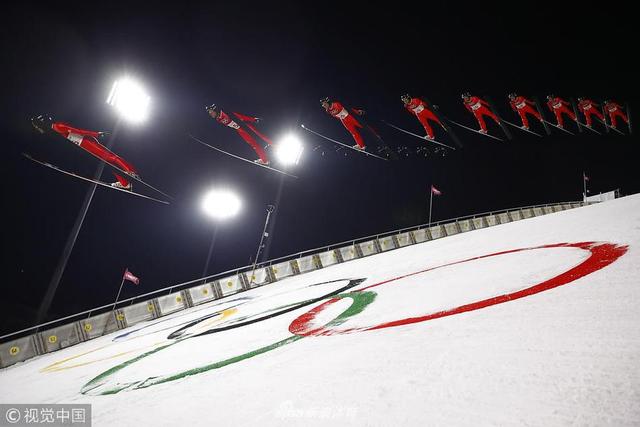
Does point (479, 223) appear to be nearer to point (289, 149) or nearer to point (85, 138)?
point (289, 149)

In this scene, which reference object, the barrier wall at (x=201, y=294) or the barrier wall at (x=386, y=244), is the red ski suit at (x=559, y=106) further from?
the barrier wall at (x=201, y=294)

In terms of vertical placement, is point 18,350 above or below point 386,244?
above

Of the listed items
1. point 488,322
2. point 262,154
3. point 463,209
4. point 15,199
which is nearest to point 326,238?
point 262,154

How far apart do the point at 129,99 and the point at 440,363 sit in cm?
2277

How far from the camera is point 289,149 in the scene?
29891mm

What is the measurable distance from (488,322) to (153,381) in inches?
147

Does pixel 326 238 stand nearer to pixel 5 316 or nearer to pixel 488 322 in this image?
pixel 5 316

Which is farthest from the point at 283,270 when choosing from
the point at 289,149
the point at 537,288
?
the point at 537,288

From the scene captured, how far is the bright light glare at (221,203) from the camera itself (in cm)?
2764

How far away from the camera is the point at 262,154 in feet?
86.9

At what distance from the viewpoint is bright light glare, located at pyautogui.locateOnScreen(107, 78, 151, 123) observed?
19.0 m

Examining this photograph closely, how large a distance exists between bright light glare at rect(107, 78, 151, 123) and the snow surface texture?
18561 mm

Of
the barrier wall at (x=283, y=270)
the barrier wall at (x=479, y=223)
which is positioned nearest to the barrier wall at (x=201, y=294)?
the barrier wall at (x=283, y=270)

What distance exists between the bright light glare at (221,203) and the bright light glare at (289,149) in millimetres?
5936
